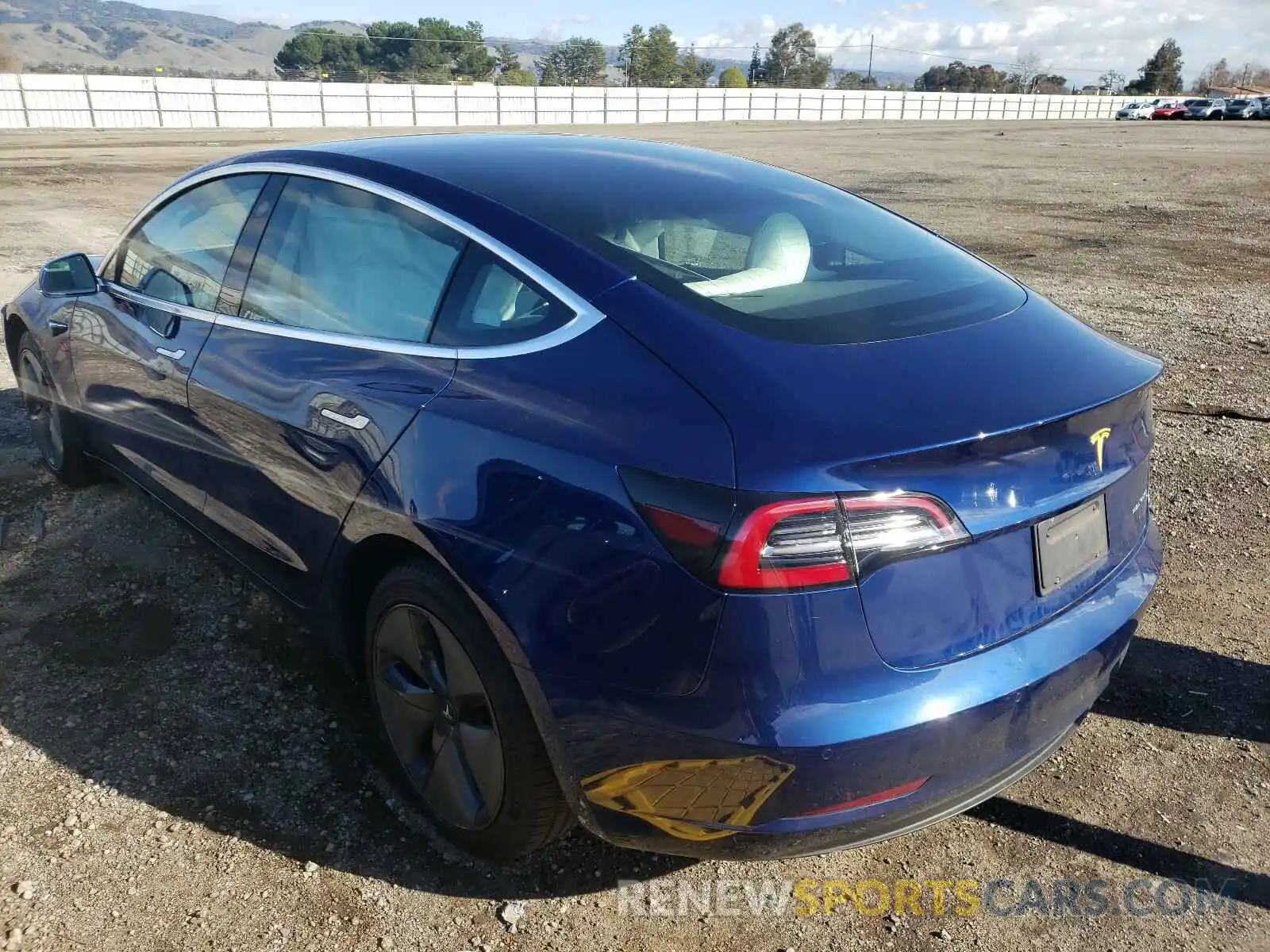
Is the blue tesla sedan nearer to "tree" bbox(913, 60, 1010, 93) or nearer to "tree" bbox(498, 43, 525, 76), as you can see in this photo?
"tree" bbox(498, 43, 525, 76)

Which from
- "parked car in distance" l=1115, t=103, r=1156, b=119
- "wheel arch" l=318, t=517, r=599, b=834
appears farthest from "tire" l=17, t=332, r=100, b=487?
"parked car in distance" l=1115, t=103, r=1156, b=119

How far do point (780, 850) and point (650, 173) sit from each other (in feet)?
6.50

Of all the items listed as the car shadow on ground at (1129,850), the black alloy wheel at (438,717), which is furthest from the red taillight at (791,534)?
the car shadow on ground at (1129,850)

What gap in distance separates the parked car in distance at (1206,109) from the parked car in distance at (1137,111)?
5173 millimetres

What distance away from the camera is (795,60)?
125m

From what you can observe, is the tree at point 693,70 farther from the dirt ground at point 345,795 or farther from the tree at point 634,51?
the dirt ground at point 345,795

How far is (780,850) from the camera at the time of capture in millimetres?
2084

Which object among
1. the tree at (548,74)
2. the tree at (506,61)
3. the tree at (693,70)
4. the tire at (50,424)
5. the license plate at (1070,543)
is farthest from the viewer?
the tree at (693,70)

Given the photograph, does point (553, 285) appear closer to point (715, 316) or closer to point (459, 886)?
point (715, 316)

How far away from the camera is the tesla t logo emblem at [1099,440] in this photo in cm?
224

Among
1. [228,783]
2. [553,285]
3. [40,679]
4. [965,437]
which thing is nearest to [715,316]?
[553,285]

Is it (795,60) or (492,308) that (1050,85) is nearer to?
(795,60)

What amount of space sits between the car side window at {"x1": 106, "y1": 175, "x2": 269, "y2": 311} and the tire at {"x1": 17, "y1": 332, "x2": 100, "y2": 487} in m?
0.81

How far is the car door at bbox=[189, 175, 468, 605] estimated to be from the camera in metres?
2.60
